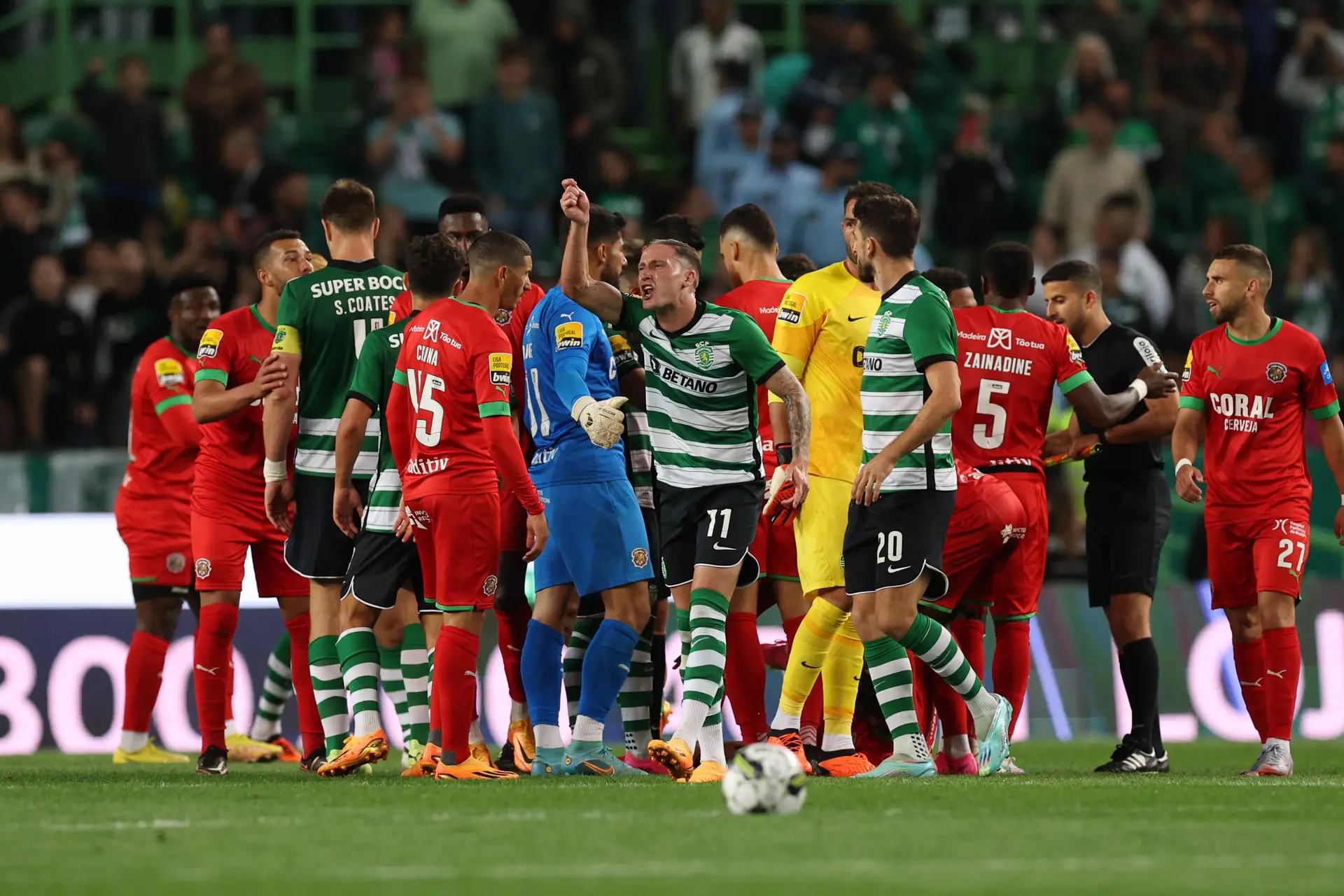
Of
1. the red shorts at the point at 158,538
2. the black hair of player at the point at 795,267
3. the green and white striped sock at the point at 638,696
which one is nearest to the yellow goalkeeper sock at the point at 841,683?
the green and white striped sock at the point at 638,696

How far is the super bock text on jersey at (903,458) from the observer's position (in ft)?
27.8

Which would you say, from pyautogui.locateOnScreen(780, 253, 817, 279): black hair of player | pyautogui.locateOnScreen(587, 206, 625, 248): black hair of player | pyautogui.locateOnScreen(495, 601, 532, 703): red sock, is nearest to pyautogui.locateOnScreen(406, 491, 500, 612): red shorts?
pyautogui.locateOnScreen(495, 601, 532, 703): red sock

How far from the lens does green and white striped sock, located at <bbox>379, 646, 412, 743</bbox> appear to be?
9955 mm

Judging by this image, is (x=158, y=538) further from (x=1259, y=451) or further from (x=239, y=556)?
(x=1259, y=451)

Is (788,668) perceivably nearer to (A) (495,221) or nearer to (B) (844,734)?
(B) (844,734)

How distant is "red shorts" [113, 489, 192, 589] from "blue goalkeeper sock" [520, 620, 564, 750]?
9.80 feet

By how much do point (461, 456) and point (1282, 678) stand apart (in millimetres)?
4132

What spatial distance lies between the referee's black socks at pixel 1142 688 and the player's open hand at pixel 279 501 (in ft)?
14.0

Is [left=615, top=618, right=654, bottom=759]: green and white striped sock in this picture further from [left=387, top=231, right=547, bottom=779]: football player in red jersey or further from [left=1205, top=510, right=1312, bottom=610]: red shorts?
[left=1205, top=510, right=1312, bottom=610]: red shorts

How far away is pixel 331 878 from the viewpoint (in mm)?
5641

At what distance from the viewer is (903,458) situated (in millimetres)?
8562

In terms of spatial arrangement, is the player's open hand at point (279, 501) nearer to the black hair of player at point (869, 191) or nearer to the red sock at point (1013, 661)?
the black hair of player at point (869, 191)

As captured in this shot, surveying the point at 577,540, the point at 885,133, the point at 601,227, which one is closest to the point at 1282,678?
the point at 577,540

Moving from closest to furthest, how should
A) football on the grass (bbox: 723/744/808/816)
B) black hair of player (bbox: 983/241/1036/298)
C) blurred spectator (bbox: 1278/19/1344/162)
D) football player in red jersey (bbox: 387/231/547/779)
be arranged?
football on the grass (bbox: 723/744/808/816)
football player in red jersey (bbox: 387/231/547/779)
black hair of player (bbox: 983/241/1036/298)
blurred spectator (bbox: 1278/19/1344/162)
